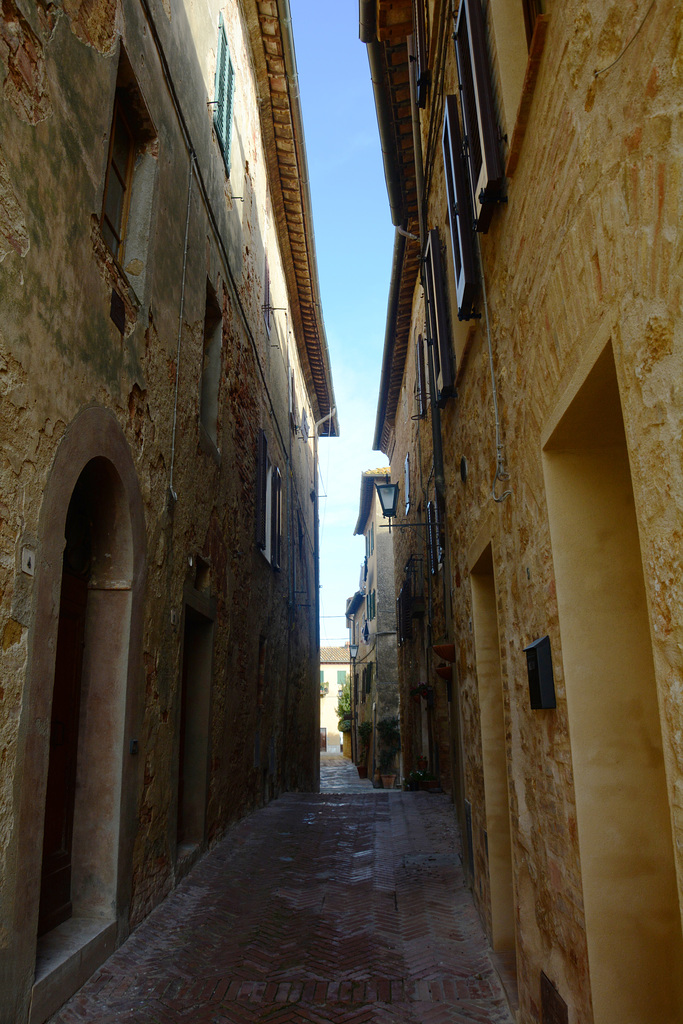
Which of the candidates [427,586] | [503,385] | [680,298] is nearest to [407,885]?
[503,385]

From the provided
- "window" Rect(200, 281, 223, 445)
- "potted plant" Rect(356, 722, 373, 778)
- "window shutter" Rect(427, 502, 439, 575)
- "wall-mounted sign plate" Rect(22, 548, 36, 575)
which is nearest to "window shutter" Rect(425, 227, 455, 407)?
"window" Rect(200, 281, 223, 445)

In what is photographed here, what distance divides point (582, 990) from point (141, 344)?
411 centimetres

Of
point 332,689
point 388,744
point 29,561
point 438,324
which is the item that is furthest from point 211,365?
point 332,689

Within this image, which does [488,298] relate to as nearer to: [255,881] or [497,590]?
[497,590]

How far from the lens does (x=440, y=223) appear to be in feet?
20.8

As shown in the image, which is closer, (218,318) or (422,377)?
(218,318)

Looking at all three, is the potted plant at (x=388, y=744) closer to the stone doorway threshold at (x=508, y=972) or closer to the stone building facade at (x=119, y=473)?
the stone building facade at (x=119, y=473)

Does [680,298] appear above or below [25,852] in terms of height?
above

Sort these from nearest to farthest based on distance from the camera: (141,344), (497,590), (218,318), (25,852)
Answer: (25,852) < (497,590) < (141,344) < (218,318)

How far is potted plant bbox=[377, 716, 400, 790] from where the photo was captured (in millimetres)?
20297

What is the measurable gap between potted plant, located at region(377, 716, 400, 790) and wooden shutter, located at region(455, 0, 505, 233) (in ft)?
60.2

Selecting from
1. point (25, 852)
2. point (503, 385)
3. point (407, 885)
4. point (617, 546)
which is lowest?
point (407, 885)

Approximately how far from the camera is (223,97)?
7.92 meters

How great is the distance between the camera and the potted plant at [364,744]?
76.2 ft
